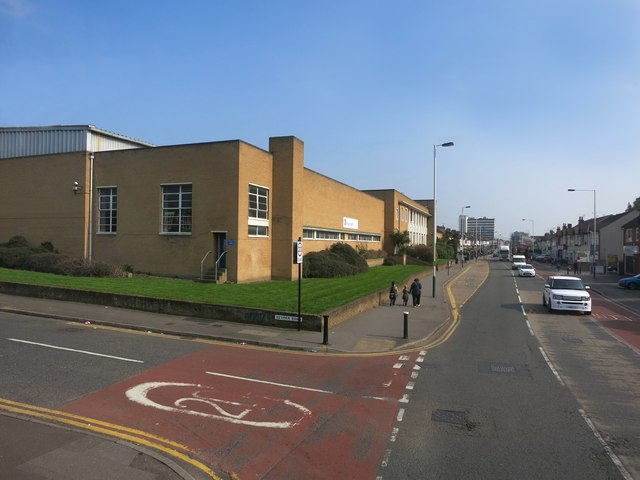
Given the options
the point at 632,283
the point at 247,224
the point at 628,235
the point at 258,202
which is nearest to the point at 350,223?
the point at 258,202

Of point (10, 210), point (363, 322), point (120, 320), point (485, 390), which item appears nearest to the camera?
point (485, 390)

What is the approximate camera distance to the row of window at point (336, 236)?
118 ft

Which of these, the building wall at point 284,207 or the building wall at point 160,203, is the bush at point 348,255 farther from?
the building wall at point 160,203

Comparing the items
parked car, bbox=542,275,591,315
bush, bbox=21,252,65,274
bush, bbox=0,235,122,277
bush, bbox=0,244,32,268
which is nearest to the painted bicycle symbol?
bush, bbox=0,235,122,277

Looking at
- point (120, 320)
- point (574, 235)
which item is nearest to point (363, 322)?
point (120, 320)

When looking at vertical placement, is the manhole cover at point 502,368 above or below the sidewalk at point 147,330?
below

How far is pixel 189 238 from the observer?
2611 centimetres

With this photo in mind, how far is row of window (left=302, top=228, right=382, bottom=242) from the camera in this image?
36050mm

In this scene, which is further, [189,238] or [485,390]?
[189,238]

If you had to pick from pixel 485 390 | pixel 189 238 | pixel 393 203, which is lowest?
pixel 485 390

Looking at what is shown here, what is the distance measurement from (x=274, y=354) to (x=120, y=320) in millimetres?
6263

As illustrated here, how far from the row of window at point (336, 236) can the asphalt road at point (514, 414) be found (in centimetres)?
2149

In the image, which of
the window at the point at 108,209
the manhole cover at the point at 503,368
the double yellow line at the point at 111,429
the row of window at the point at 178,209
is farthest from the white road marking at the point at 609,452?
the window at the point at 108,209

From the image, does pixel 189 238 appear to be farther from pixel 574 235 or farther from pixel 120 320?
pixel 574 235
